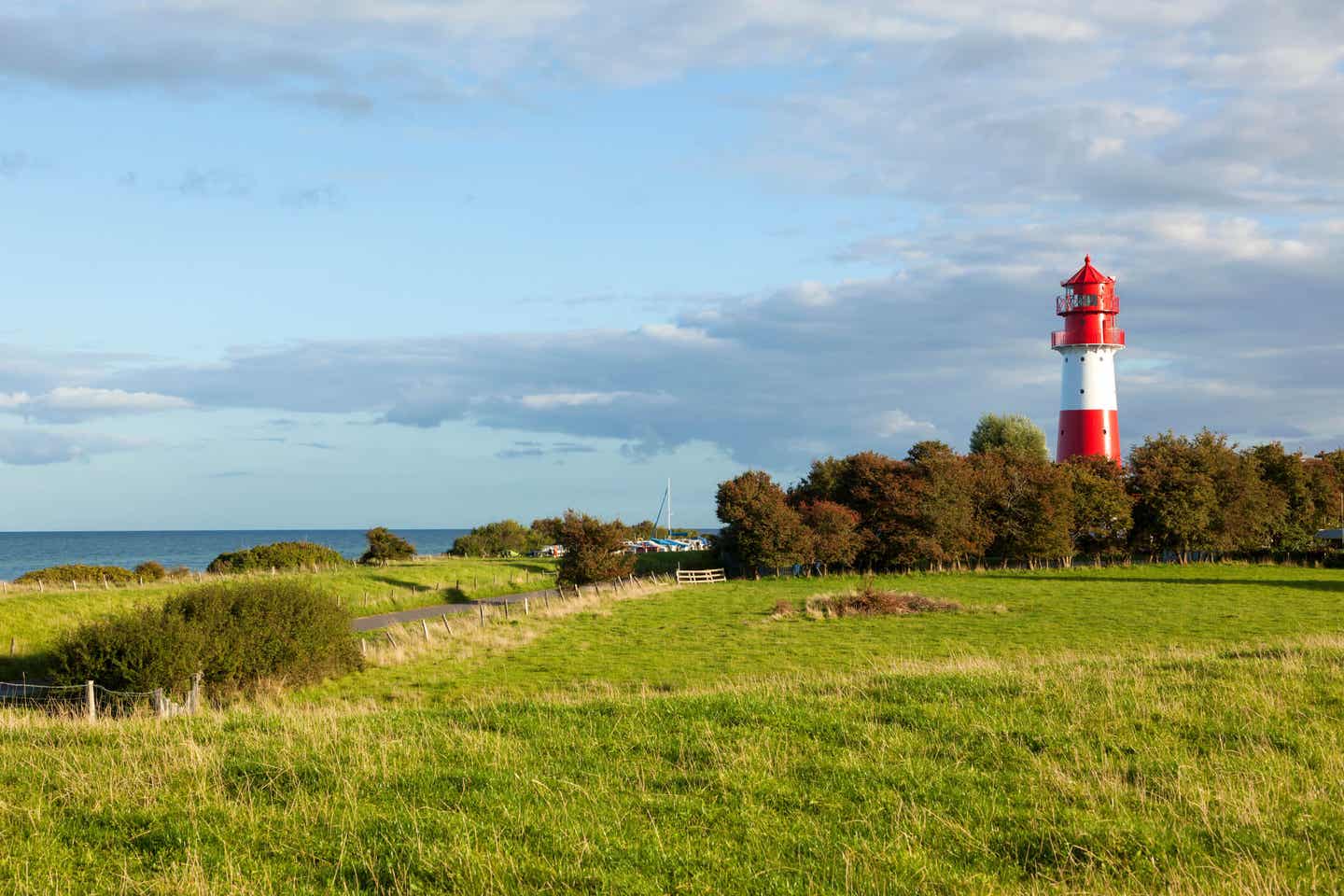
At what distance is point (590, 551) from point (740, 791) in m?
53.4

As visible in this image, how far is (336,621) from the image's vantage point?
102ft

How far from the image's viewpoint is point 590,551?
6238 centimetres

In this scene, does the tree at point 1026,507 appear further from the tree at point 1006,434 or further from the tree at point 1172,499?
the tree at point 1006,434

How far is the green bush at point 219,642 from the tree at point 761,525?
132 ft

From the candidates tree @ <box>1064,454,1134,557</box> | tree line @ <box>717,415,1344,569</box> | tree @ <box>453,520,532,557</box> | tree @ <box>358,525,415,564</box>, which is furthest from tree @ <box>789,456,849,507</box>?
tree @ <box>453,520,532,557</box>

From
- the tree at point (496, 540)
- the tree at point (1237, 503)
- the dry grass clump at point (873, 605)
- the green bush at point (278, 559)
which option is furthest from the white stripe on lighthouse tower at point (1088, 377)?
the tree at point (496, 540)

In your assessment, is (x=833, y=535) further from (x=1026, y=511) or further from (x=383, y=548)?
(x=383, y=548)

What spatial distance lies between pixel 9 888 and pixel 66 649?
73.6 ft

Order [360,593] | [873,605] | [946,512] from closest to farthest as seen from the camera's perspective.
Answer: [873,605], [360,593], [946,512]

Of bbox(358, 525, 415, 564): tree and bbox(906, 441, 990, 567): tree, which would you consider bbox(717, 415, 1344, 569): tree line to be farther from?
bbox(358, 525, 415, 564): tree

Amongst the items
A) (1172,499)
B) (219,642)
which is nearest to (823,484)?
(1172,499)

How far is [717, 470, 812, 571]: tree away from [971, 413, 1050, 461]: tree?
33.5 m

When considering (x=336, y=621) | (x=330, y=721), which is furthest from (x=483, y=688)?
(x=330, y=721)

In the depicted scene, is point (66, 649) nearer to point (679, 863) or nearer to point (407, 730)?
point (407, 730)
